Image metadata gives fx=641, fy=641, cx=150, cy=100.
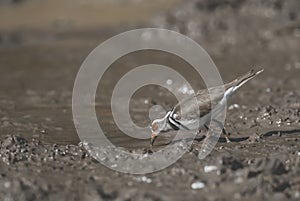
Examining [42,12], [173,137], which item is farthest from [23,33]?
[173,137]

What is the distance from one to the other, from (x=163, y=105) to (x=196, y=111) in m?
2.75

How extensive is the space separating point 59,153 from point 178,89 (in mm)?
4010

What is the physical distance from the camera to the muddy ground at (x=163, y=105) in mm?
6504

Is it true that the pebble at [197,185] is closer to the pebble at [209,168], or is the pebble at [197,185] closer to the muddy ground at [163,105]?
the muddy ground at [163,105]

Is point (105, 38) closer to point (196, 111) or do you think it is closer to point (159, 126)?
point (159, 126)

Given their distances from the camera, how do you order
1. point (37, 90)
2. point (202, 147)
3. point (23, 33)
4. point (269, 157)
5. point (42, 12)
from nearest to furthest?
point (269, 157)
point (202, 147)
point (37, 90)
point (23, 33)
point (42, 12)

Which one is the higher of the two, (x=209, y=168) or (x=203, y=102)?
(x=203, y=102)

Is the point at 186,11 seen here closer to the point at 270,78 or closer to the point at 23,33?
the point at 23,33

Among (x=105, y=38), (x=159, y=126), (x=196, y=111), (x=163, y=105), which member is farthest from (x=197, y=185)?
(x=105, y=38)

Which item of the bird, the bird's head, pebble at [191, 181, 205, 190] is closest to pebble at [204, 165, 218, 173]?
pebble at [191, 181, 205, 190]

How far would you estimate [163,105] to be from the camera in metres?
10.3

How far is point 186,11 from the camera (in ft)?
56.9

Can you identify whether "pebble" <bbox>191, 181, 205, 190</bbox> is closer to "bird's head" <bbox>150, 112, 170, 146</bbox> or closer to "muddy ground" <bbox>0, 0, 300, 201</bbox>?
"muddy ground" <bbox>0, 0, 300, 201</bbox>

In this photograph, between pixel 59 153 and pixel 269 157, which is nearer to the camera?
pixel 269 157
